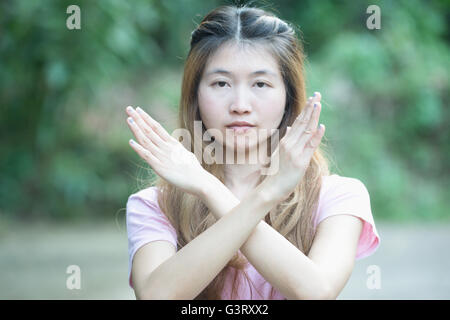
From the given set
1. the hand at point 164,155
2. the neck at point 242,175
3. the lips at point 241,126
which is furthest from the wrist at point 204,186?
the neck at point 242,175

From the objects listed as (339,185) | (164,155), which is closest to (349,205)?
(339,185)

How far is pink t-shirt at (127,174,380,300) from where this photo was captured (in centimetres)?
204

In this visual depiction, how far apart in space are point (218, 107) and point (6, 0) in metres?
3.81

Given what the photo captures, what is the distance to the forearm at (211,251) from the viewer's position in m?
1.75

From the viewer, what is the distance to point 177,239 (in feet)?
7.01

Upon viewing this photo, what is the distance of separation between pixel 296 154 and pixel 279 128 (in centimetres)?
50

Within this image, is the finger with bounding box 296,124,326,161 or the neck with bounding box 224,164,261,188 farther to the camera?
the neck with bounding box 224,164,261,188

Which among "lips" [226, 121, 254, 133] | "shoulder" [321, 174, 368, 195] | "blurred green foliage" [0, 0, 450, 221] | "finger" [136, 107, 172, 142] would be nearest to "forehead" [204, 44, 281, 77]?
"lips" [226, 121, 254, 133]

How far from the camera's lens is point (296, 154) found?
1.78 m

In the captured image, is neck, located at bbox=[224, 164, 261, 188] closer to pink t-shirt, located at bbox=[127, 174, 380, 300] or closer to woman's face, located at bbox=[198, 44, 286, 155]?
woman's face, located at bbox=[198, 44, 286, 155]

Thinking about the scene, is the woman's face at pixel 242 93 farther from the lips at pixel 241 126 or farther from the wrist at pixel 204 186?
the wrist at pixel 204 186

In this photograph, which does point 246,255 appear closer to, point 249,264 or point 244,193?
point 249,264
